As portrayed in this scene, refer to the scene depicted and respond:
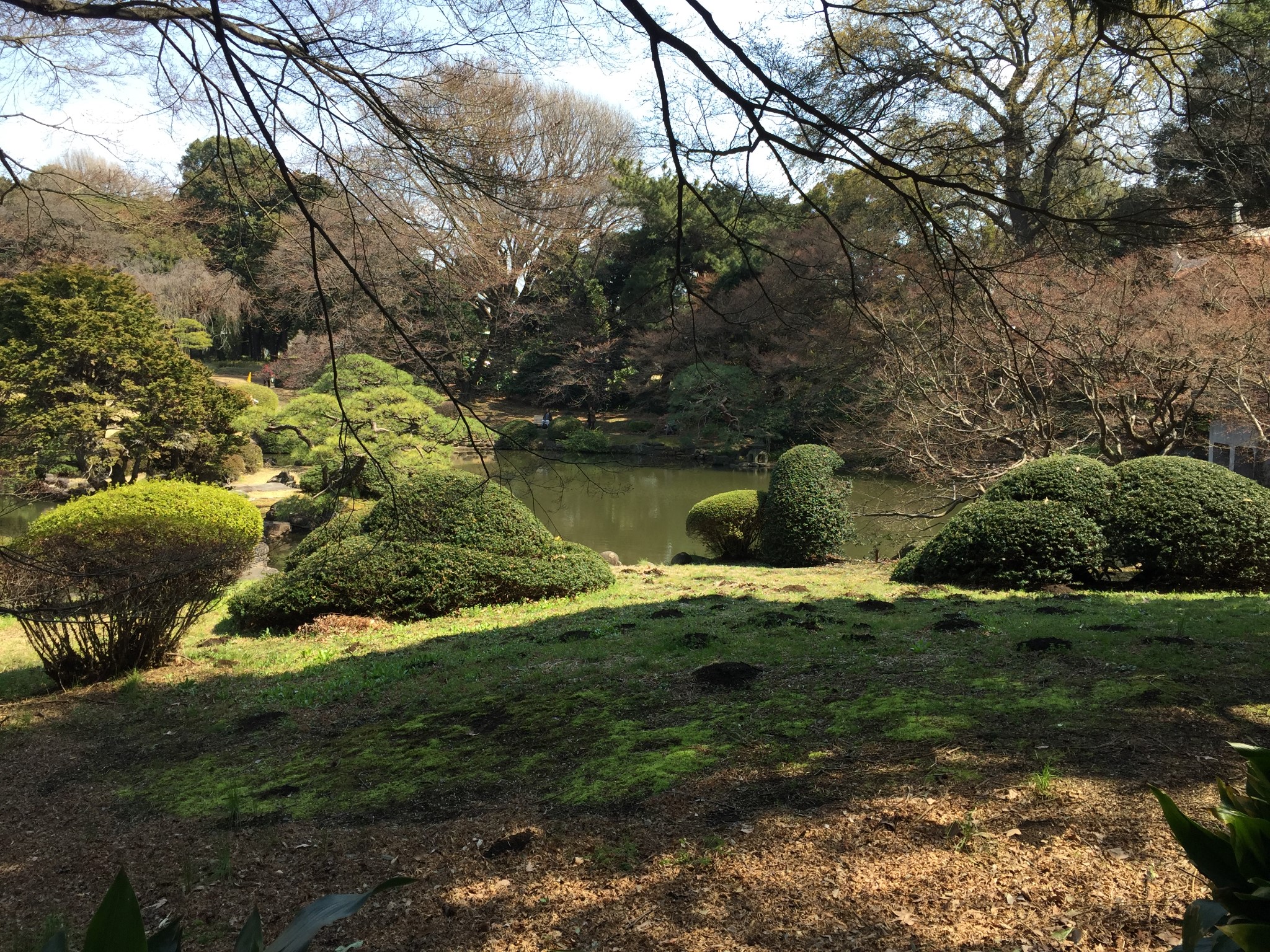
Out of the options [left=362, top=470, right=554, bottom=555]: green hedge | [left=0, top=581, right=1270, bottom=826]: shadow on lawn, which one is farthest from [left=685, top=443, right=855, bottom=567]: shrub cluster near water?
[left=0, top=581, right=1270, bottom=826]: shadow on lawn

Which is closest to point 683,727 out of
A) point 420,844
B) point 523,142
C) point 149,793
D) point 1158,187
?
point 420,844

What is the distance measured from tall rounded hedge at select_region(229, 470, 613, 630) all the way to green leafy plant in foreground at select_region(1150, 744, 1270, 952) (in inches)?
264

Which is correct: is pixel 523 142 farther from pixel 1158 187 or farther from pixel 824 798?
pixel 1158 187

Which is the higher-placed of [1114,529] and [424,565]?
[1114,529]

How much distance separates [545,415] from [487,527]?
77.0 ft

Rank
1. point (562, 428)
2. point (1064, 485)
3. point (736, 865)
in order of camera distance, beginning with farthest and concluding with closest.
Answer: point (562, 428) < point (1064, 485) < point (736, 865)

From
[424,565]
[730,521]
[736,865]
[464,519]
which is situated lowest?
[730,521]

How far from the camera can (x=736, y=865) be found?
251 cm

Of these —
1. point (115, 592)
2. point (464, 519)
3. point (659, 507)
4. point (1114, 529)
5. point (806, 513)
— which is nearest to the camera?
point (115, 592)

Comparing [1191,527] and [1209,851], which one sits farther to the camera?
[1191,527]

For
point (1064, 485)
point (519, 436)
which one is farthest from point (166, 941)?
point (519, 436)

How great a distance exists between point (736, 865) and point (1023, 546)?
610 cm

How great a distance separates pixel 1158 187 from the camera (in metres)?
5.61

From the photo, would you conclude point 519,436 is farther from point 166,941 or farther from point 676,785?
point 166,941
